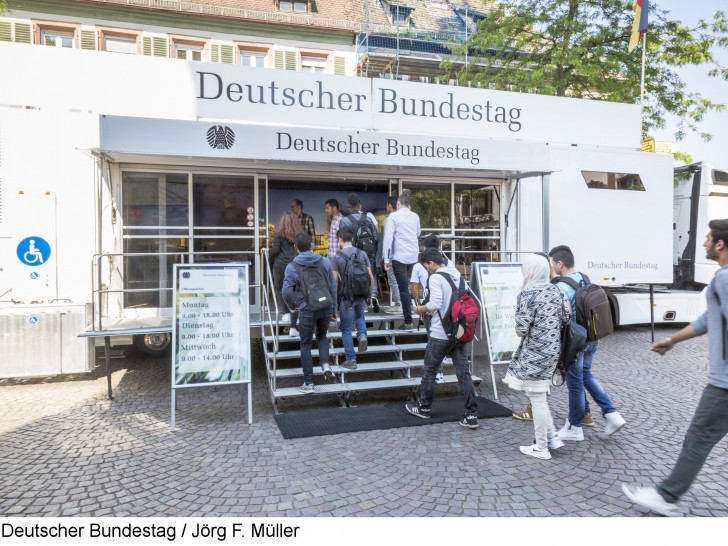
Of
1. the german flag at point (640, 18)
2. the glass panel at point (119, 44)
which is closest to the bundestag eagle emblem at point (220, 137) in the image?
the german flag at point (640, 18)

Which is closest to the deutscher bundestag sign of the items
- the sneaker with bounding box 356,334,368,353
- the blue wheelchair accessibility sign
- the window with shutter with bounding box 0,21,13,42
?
the sneaker with bounding box 356,334,368,353

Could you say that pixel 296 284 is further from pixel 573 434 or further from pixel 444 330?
pixel 573 434

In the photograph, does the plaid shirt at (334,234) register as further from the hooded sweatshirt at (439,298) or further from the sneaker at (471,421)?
the sneaker at (471,421)

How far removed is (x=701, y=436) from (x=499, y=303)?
376 cm

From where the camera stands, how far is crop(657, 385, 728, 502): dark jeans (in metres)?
3.04

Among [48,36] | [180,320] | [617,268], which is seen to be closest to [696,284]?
[617,268]

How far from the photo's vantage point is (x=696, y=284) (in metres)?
10.9

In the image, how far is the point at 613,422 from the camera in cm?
475

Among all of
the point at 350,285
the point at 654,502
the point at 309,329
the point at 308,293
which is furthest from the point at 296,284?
the point at 654,502

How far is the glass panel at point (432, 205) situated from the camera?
356 inches

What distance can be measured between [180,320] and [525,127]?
623 centimetres

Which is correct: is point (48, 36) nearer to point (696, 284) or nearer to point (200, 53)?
point (200, 53)

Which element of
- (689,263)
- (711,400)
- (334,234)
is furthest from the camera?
(689,263)

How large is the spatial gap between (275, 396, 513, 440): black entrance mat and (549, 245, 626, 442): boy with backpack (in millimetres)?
923
